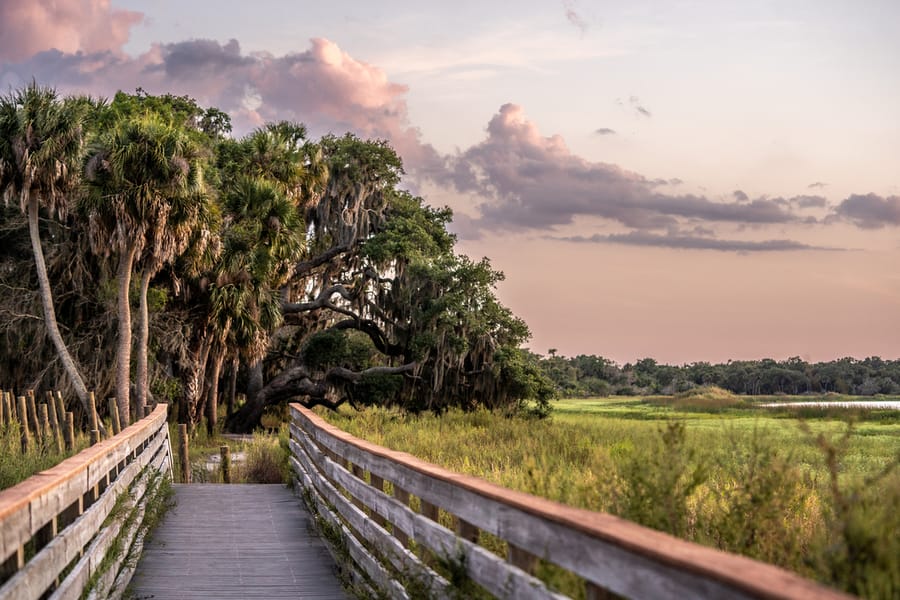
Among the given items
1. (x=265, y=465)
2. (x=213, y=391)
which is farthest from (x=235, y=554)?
(x=213, y=391)

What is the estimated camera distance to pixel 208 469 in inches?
849

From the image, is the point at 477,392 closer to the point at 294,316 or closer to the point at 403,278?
the point at 403,278

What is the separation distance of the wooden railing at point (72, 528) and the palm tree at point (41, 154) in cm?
1942

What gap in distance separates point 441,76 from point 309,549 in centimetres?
1203

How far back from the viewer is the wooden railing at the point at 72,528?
425cm

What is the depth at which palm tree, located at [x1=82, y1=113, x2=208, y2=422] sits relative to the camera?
26.1 metres

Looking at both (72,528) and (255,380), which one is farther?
(255,380)

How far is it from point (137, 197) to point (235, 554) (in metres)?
18.5

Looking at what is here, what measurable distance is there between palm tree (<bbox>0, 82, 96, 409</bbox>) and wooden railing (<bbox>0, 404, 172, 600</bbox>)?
19.4 meters

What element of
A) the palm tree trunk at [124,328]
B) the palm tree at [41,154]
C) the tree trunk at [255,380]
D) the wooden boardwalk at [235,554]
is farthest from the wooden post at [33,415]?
the tree trunk at [255,380]

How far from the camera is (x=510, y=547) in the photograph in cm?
405

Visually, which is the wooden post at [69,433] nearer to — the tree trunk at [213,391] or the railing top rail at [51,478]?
the railing top rail at [51,478]

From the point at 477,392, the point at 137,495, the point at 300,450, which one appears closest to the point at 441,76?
the point at 300,450

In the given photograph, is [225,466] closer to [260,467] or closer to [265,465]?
[260,467]
